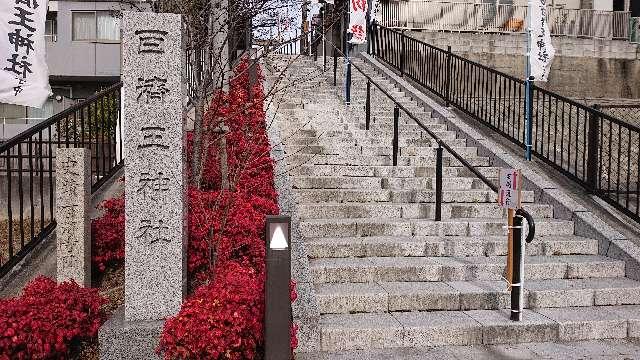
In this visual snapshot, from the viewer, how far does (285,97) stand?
1429 cm

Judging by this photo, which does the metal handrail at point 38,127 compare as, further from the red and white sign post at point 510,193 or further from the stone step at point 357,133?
the red and white sign post at point 510,193

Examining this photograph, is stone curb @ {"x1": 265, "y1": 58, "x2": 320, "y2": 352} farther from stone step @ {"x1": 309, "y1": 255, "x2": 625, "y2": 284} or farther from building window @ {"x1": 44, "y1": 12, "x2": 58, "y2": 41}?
building window @ {"x1": 44, "y1": 12, "x2": 58, "y2": 41}

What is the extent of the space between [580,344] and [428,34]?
15953mm

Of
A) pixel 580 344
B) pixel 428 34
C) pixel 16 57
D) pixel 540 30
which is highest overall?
pixel 428 34

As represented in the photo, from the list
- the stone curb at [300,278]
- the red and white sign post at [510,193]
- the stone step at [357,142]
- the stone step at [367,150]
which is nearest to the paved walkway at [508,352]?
the stone curb at [300,278]

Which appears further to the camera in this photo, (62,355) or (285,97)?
(285,97)

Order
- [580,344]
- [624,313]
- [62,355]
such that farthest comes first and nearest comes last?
[624,313]
[580,344]
[62,355]

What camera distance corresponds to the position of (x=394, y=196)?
8.76m

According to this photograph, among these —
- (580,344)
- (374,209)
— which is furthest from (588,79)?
(580,344)

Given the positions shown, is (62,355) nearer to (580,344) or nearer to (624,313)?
(580,344)

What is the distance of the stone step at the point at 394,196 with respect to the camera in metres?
8.53

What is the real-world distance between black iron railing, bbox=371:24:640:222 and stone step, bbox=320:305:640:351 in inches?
102

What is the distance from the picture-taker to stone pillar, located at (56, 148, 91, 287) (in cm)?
635

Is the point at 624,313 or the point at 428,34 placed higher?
the point at 428,34
